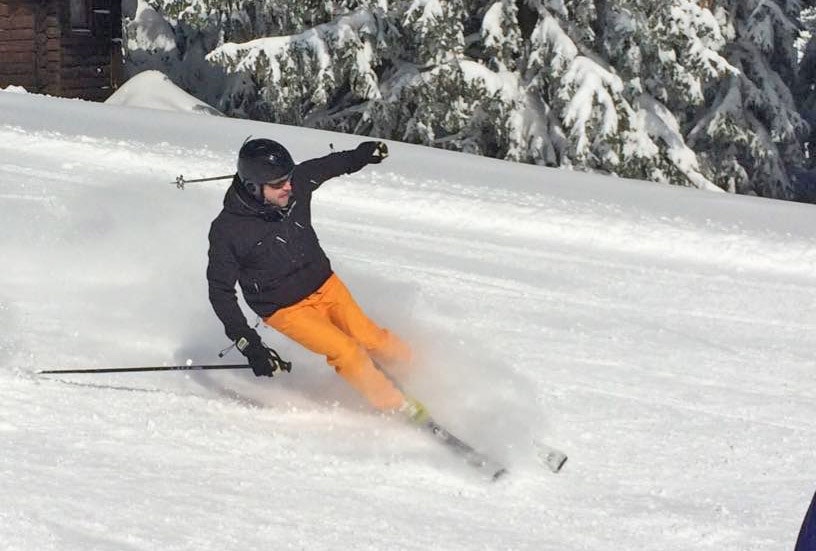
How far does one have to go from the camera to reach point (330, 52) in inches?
655

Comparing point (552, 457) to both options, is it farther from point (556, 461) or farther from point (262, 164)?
point (262, 164)

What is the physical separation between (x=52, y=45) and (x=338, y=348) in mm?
19577

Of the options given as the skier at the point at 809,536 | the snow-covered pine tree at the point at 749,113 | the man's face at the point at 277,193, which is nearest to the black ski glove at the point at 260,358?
the man's face at the point at 277,193

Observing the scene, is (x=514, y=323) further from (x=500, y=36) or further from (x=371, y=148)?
(x=500, y=36)

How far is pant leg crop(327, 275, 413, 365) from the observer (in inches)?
244

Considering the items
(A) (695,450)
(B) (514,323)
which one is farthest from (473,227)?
(A) (695,450)

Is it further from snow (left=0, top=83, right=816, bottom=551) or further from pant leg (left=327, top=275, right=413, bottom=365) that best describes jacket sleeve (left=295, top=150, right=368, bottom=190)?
snow (left=0, top=83, right=816, bottom=551)

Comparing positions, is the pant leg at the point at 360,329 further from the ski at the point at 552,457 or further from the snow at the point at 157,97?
the snow at the point at 157,97

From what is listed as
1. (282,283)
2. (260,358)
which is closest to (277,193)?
(282,283)

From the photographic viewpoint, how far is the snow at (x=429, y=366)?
486 centimetres

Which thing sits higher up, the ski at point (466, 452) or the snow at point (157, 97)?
the ski at point (466, 452)

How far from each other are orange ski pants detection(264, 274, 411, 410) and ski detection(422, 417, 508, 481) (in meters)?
0.21

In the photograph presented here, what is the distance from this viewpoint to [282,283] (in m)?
→ 6.04

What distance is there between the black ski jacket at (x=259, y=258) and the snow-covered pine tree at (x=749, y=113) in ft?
43.2
